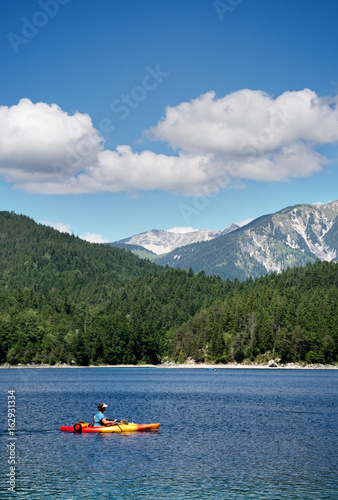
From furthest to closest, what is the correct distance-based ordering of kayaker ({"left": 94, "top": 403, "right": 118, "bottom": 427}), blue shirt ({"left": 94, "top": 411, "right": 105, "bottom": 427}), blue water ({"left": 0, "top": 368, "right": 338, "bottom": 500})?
blue shirt ({"left": 94, "top": 411, "right": 105, "bottom": 427})
kayaker ({"left": 94, "top": 403, "right": 118, "bottom": 427})
blue water ({"left": 0, "top": 368, "right": 338, "bottom": 500})

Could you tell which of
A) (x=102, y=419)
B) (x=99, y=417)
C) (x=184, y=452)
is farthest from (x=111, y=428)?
(x=184, y=452)

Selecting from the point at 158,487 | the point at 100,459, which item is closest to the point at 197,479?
the point at 158,487

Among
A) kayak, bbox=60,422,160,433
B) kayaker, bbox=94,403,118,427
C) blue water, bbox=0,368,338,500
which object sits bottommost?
blue water, bbox=0,368,338,500

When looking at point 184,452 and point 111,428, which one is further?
point 111,428

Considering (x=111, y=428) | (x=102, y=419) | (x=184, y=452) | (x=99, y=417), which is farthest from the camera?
(x=99, y=417)

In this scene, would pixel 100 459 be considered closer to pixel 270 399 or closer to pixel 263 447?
pixel 263 447

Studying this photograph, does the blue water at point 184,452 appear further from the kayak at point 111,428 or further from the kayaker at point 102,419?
the kayaker at point 102,419

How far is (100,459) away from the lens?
179 ft

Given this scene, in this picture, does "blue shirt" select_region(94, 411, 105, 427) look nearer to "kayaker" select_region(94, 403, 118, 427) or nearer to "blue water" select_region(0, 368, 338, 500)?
"kayaker" select_region(94, 403, 118, 427)

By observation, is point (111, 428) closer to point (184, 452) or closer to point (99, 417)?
point (99, 417)

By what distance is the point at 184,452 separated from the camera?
188ft

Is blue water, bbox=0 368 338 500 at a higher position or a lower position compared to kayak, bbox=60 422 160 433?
lower

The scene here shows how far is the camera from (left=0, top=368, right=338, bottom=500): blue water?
43.5m

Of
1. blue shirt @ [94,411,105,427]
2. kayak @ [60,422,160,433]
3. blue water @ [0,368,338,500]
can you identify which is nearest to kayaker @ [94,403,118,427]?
blue shirt @ [94,411,105,427]
